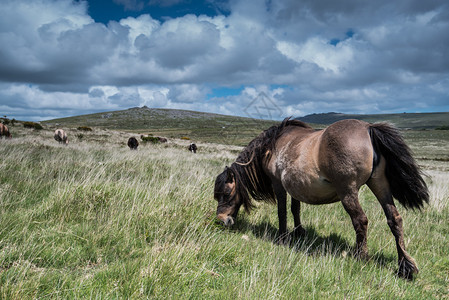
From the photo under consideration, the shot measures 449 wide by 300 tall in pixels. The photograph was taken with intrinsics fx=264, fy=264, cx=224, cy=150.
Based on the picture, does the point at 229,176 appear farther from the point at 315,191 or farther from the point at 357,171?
the point at 357,171

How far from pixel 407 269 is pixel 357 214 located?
88 centimetres

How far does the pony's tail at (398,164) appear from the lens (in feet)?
11.2

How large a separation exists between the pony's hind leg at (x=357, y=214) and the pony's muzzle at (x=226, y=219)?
1.90 m

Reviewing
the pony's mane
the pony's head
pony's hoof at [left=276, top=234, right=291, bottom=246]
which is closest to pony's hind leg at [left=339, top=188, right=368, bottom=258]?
pony's hoof at [left=276, top=234, right=291, bottom=246]

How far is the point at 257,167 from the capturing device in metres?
4.93

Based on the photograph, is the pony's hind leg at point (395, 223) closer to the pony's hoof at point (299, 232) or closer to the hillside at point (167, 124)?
the pony's hoof at point (299, 232)

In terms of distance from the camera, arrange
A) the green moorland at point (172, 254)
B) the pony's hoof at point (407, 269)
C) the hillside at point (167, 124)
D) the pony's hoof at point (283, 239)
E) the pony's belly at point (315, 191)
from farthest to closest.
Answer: the hillside at point (167, 124)
the pony's hoof at point (283, 239)
the pony's belly at point (315, 191)
the pony's hoof at point (407, 269)
the green moorland at point (172, 254)

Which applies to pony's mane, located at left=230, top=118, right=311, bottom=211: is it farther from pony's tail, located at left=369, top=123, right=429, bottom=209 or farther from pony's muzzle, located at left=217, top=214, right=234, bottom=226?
pony's tail, located at left=369, top=123, right=429, bottom=209

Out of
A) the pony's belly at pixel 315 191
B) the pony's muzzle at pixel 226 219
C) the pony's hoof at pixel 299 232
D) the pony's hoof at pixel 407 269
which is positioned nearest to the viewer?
the pony's hoof at pixel 407 269

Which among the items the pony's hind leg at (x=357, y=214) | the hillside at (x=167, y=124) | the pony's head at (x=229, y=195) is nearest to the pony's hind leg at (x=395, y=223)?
the pony's hind leg at (x=357, y=214)

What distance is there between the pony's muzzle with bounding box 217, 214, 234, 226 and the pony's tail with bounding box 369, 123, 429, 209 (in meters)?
2.48

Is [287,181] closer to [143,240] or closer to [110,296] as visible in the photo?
[143,240]

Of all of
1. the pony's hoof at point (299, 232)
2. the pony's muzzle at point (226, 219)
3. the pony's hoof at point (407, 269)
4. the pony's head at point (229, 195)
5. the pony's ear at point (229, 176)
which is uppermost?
the pony's ear at point (229, 176)

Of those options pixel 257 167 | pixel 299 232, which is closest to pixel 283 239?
pixel 299 232
